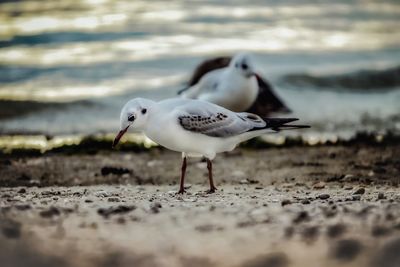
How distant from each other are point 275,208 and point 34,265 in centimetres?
168

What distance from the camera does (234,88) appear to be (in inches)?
362

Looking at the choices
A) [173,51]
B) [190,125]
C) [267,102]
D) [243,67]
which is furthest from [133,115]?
[173,51]

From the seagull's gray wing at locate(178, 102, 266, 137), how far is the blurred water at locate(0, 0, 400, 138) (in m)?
4.07

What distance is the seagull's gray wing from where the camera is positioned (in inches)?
268

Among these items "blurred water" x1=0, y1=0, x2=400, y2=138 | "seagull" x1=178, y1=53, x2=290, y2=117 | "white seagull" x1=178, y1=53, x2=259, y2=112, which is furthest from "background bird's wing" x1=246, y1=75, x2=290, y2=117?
Answer: "white seagull" x1=178, y1=53, x2=259, y2=112

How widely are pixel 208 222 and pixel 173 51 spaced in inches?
426

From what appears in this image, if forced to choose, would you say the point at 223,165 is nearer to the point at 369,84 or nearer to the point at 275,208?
the point at 275,208

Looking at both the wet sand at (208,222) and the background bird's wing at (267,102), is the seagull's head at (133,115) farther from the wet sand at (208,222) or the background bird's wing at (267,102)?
the background bird's wing at (267,102)

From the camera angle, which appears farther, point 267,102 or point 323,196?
point 267,102

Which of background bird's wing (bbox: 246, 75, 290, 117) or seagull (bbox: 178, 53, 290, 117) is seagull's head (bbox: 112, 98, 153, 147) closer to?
seagull (bbox: 178, 53, 290, 117)

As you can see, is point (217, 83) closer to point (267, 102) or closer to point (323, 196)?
point (267, 102)

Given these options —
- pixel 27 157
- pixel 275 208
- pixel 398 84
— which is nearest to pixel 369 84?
pixel 398 84

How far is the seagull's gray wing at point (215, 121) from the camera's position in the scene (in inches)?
268

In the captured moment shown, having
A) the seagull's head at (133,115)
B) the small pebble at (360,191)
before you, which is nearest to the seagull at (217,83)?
the seagull's head at (133,115)
